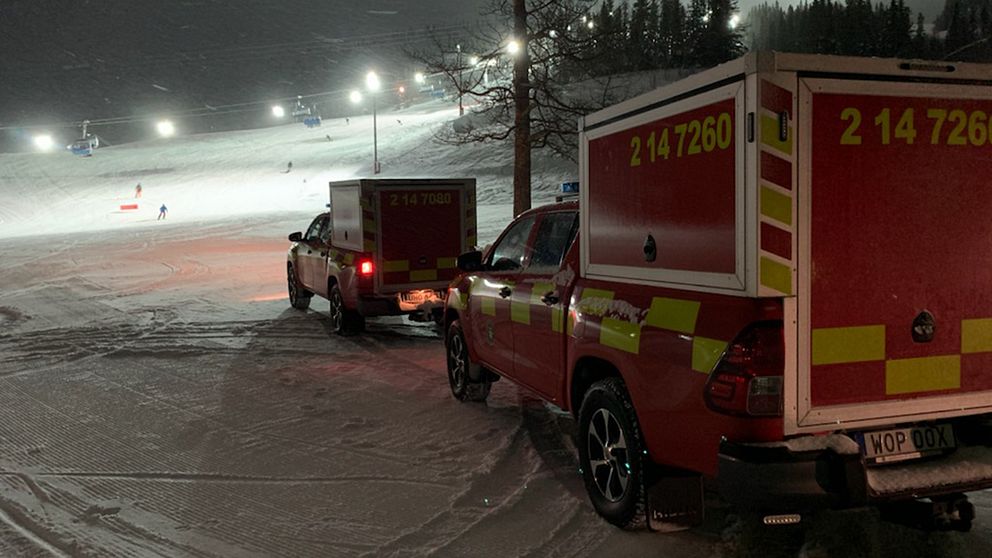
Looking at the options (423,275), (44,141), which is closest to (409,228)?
(423,275)

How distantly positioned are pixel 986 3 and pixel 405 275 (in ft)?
386

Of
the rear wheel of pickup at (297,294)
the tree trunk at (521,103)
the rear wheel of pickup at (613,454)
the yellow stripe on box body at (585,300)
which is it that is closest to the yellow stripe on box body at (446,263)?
the rear wheel of pickup at (297,294)

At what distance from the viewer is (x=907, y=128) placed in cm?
341

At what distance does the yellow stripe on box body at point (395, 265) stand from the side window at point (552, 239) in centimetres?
475

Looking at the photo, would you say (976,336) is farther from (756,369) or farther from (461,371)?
(461,371)

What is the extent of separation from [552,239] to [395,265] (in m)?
5.03

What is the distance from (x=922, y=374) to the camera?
3.47 metres

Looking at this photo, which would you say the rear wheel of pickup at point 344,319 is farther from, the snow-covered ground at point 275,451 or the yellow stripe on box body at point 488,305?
the yellow stripe on box body at point 488,305

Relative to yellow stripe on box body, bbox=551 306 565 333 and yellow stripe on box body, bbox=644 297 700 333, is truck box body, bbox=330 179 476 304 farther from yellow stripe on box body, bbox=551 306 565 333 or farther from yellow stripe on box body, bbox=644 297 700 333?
yellow stripe on box body, bbox=644 297 700 333

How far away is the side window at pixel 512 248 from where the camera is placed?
595 centimetres

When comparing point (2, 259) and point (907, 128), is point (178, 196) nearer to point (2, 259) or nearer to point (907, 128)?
point (2, 259)

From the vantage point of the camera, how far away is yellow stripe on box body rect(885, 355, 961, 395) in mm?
3434

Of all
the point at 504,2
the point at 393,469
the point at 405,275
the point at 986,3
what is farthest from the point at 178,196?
the point at 986,3

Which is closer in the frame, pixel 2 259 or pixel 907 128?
pixel 907 128
